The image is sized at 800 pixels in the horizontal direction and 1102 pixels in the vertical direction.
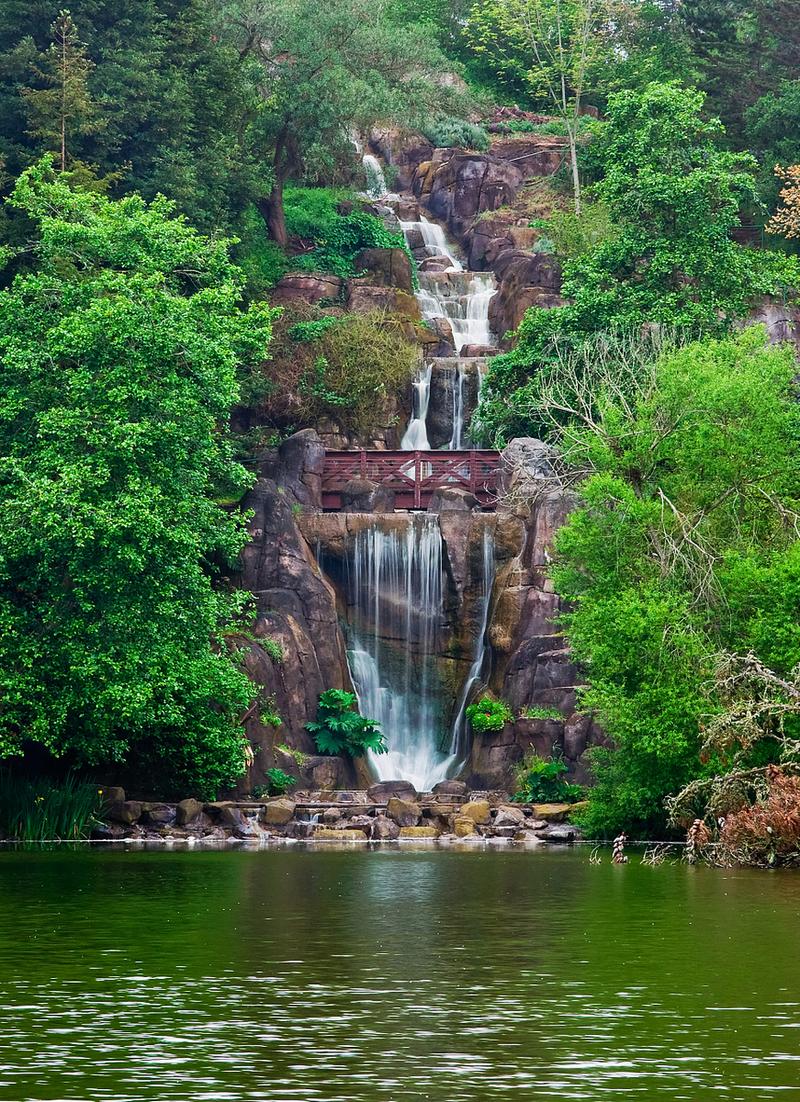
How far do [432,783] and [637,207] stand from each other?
2107 centimetres

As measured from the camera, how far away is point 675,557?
37281 millimetres

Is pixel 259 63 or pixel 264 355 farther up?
pixel 259 63

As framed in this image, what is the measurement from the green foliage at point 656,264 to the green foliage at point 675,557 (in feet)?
39.0

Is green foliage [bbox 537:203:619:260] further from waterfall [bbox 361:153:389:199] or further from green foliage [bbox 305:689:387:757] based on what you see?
green foliage [bbox 305:689:387:757]

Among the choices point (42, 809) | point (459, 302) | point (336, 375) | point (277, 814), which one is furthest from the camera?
point (459, 302)

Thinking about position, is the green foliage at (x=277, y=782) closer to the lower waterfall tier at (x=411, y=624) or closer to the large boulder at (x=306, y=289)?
the lower waterfall tier at (x=411, y=624)

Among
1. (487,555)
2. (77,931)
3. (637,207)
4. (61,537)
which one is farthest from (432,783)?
(77,931)

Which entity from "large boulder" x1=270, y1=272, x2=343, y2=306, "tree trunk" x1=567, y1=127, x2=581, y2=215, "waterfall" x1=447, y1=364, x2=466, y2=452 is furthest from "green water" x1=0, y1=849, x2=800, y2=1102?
"tree trunk" x1=567, y1=127, x2=581, y2=215

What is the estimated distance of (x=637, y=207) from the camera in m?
57.2

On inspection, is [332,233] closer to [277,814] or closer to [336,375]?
[336,375]

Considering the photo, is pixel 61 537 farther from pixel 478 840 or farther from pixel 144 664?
pixel 478 840

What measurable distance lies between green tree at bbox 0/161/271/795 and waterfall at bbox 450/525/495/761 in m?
9.60

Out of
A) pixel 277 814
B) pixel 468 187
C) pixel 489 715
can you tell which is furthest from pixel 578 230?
pixel 277 814

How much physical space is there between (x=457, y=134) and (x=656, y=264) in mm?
30146
